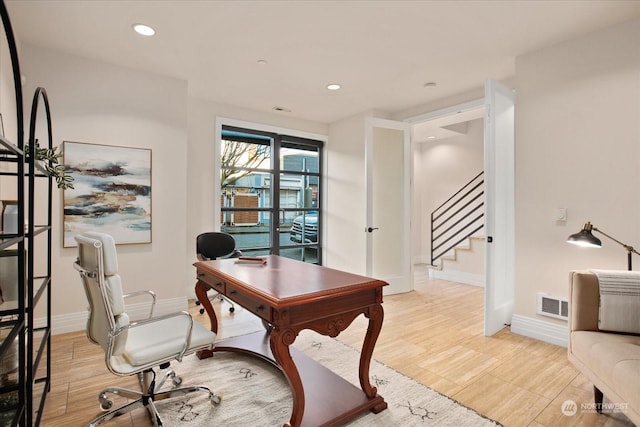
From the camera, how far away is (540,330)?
10.0ft

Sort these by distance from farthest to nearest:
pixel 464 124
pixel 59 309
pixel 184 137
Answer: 1. pixel 464 124
2. pixel 184 137
3. pixel 59 309

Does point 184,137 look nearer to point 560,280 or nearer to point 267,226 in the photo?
point 267,226

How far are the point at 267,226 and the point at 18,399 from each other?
3.99m

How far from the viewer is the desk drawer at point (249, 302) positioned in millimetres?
1733

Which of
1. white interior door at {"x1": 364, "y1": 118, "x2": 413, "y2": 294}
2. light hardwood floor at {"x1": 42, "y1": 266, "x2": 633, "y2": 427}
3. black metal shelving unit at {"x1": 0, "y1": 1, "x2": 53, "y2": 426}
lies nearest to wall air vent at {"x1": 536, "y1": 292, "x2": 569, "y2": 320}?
light hardwood floor at {"x1": 42, "y1": 266, "x2": 633, "y2": 427}

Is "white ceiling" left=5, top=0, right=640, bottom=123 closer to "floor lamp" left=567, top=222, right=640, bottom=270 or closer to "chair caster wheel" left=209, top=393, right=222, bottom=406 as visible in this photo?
"floor lamp" left=567, top=222, right=640, bottom=270

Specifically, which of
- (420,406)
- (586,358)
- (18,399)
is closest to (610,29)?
(586,358)

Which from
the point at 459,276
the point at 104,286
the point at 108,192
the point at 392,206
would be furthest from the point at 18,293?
the point at 459,276

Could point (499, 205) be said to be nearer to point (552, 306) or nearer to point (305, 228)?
point (552, 306)

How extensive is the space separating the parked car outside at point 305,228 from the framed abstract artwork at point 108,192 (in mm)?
Result: 2468

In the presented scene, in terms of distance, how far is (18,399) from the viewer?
1306mm

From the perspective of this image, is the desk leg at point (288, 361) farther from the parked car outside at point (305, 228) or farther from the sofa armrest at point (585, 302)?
the parked car outside at point (305, 228)

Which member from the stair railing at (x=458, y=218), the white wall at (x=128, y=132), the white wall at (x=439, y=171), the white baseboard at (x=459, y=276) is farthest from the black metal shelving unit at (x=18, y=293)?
the white wall at (x=439, y=171)

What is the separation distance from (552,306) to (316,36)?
325cm
